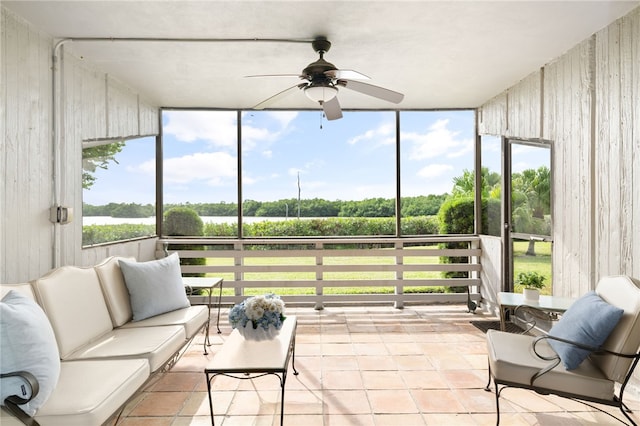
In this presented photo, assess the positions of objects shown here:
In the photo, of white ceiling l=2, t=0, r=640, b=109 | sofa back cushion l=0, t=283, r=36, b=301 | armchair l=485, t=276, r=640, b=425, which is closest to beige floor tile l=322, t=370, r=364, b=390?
armchair l=485, t=276, r=640, b=425

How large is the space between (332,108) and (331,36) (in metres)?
0.57

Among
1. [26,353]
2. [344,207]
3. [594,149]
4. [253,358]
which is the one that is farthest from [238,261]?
[594,149]

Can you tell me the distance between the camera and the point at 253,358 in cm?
230

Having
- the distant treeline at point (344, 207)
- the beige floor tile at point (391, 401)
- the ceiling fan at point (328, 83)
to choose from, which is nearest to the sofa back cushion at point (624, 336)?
the beige floor tile at point (391, 401)

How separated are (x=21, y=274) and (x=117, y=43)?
6.49 feet

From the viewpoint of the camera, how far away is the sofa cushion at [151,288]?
308 cm

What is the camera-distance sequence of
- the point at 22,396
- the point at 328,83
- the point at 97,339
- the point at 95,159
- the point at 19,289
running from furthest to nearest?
1. the point at 95,159
2. the point at 328,83
3. the point at 97,339
4. the point at 19,289
5. the point at 22,396

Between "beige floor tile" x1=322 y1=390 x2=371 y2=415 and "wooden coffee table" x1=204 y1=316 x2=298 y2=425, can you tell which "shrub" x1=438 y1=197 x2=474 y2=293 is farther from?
"wooden coffee table" x1=204 y1=316 x2=298 y2=425

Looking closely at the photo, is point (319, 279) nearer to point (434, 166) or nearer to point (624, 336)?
point (434, 166)

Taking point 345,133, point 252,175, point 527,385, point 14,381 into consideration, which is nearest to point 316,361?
point 527,385

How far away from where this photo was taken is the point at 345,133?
6.22 metres

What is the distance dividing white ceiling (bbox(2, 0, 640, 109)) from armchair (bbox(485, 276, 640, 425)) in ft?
6.55

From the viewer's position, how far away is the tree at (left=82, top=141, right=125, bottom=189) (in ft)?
11.9

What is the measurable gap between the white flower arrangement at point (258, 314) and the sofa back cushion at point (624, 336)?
196 cm
